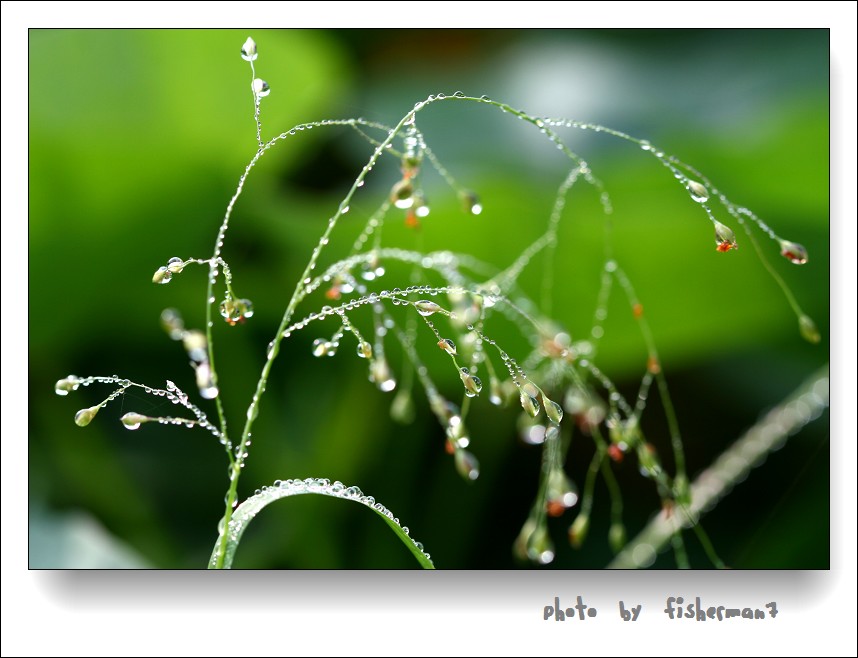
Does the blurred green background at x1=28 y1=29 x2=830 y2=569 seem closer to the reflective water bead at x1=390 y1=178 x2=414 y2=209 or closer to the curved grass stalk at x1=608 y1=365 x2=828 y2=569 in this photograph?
the curved grass stalk at x1=608 y1=365 x2=828 y2=569

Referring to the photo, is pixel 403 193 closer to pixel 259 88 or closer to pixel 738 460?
pixel 259 88

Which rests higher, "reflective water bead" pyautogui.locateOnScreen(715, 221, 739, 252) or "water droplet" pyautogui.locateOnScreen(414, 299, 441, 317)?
"reflective water bead" pyautogui.locateOnScreen(715, 221, 739, 252)

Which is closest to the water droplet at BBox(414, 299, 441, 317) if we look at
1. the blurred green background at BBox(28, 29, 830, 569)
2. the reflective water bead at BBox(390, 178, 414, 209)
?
the reflective water bead at BBox(390, 178, 414, 209)

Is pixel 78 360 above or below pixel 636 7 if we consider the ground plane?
below

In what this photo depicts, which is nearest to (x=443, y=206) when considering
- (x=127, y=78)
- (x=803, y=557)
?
(x=127, y=78)

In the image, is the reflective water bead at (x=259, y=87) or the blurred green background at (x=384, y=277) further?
the blurred green background at (x=384, y=277)

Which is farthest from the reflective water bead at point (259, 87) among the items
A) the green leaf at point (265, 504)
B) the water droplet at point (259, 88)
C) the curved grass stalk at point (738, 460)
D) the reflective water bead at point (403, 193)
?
the curved grass stalk at point (738, 460)

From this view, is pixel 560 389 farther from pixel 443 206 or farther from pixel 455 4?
pixel 455 4

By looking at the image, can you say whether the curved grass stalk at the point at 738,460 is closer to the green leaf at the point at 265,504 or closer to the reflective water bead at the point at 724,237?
the green leaf at the point at 265,504
